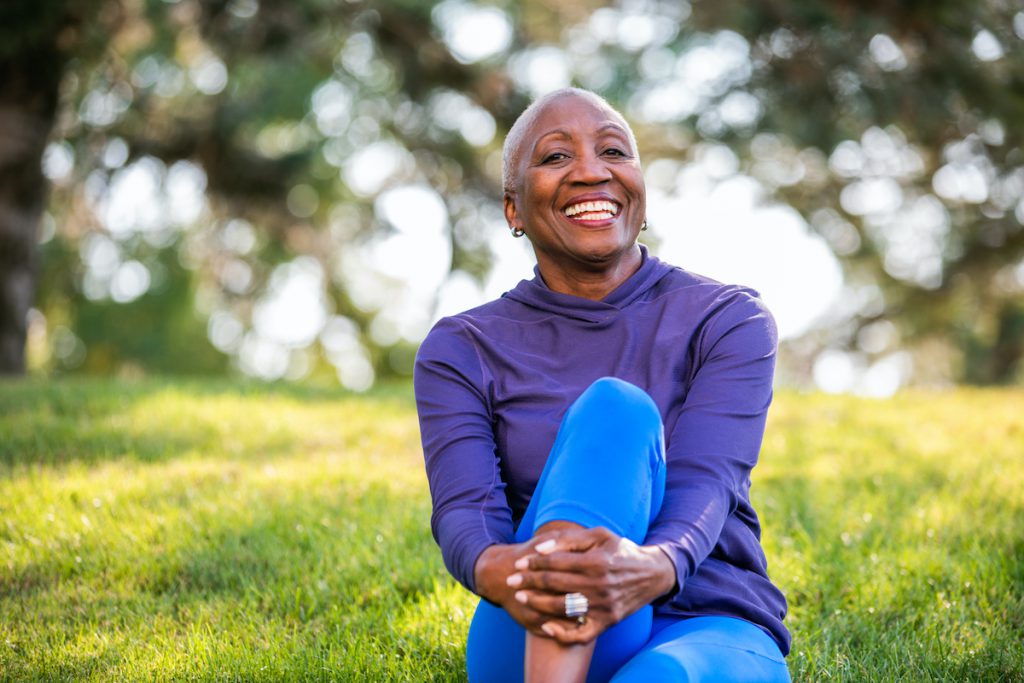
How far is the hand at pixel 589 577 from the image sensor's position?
2.09 m

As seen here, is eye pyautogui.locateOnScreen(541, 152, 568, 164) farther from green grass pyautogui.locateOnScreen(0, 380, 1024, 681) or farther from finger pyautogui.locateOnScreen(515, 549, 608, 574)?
green grass pyautogui.locateOnScreen(0, 380, 1024, 681)

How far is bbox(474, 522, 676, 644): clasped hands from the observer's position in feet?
6.86

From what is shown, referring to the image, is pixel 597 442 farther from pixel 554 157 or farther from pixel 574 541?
pixel 554 157

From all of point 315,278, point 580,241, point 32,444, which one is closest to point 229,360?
point 315,278

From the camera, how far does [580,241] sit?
2.71 meters

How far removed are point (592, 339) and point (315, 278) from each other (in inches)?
532

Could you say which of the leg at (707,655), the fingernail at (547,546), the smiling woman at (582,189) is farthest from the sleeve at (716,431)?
the smiling woman at (582,189)

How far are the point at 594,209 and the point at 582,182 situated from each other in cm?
8

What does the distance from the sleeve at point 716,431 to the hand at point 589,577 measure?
8 cm

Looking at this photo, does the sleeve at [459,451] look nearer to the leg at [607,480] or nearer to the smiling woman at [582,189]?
the leg at [607,480]

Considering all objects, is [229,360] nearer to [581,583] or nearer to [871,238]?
[871,238]

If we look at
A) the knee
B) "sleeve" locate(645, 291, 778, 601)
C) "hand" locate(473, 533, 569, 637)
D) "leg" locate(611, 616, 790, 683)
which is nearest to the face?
"sleeve" locate(645, 291, 778, 601)

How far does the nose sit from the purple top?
0.86 feet

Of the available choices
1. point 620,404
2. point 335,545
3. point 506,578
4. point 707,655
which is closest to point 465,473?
point 506,578
